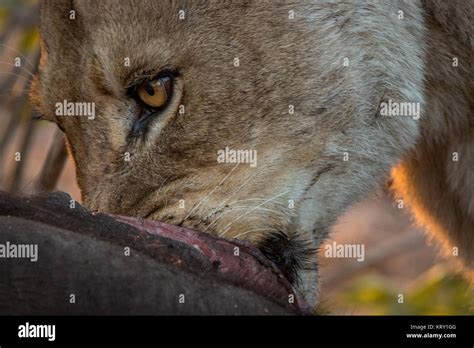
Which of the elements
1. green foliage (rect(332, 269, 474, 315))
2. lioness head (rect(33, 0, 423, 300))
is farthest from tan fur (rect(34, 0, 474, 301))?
green foliage (rect(332, 269, 474, 315))

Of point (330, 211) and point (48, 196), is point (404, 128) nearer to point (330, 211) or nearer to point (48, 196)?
point (330, 211)

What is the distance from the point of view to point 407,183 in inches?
147

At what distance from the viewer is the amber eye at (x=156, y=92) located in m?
3.07

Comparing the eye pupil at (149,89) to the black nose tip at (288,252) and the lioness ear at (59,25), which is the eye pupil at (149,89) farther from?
the black nose tip at (288,252)

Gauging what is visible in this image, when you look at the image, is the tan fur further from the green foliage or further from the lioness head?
the green foliage

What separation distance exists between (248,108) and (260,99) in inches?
1.6

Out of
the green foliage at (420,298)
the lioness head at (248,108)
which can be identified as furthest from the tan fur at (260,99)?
the green foliage at (420,298)

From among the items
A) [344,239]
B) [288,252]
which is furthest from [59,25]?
[344,239]

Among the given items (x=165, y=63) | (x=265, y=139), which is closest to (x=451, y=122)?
(x=265, y=139)

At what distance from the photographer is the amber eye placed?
10.1 feet

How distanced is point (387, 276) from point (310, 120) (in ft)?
13.6

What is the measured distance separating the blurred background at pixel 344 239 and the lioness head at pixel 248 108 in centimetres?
24

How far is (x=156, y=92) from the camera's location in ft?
10.1

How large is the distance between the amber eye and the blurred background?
414 millimetres
